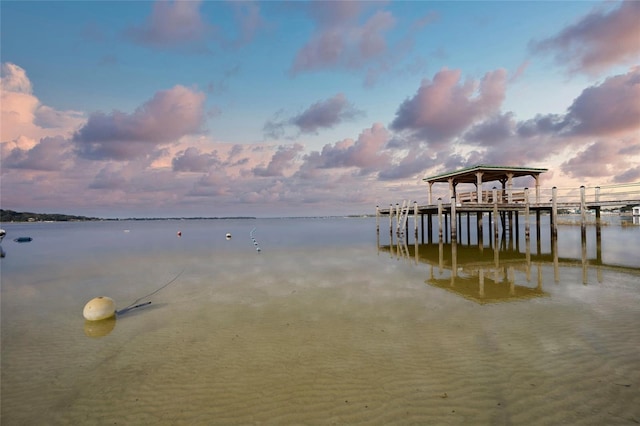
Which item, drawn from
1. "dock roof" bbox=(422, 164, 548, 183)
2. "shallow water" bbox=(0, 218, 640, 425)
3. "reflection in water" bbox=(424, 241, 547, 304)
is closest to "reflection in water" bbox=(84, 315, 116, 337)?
"shallow water" bbox=(0, 218, 640, 425)

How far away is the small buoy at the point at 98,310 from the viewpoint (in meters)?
10.3

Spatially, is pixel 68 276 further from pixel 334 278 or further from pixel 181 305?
pixel 334 278

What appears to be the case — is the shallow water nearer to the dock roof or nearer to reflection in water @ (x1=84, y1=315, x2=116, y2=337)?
reflection in water @ (x1=84, y1=315, x2=116, y2=337)

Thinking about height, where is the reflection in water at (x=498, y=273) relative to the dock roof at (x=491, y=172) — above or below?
below

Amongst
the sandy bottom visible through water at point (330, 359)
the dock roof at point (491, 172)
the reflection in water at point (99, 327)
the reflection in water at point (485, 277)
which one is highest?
the dock roof at point (491, 172)

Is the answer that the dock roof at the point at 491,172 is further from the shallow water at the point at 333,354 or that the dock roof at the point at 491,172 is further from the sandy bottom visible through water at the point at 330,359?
the sandy bottom visible through water at the point at 330,359

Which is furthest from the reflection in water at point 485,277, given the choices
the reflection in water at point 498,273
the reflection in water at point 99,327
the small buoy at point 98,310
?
the small buoy at point 98,310

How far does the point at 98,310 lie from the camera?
1039cm

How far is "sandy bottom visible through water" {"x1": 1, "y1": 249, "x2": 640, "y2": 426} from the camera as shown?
207 inches

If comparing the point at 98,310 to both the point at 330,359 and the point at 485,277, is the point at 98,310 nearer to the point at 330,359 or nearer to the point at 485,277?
the point at 330,359

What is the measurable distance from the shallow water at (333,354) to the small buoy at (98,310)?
282 millimetres

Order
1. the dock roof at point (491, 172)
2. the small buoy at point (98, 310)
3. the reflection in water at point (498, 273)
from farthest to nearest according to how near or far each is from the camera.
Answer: the dock roof at point (491, 172) → the reflection in water at point (498, 273) → the small buoy at point (98, 310)

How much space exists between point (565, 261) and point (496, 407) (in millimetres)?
20073

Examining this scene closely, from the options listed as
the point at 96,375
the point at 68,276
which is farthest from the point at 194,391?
the point at 68,276
